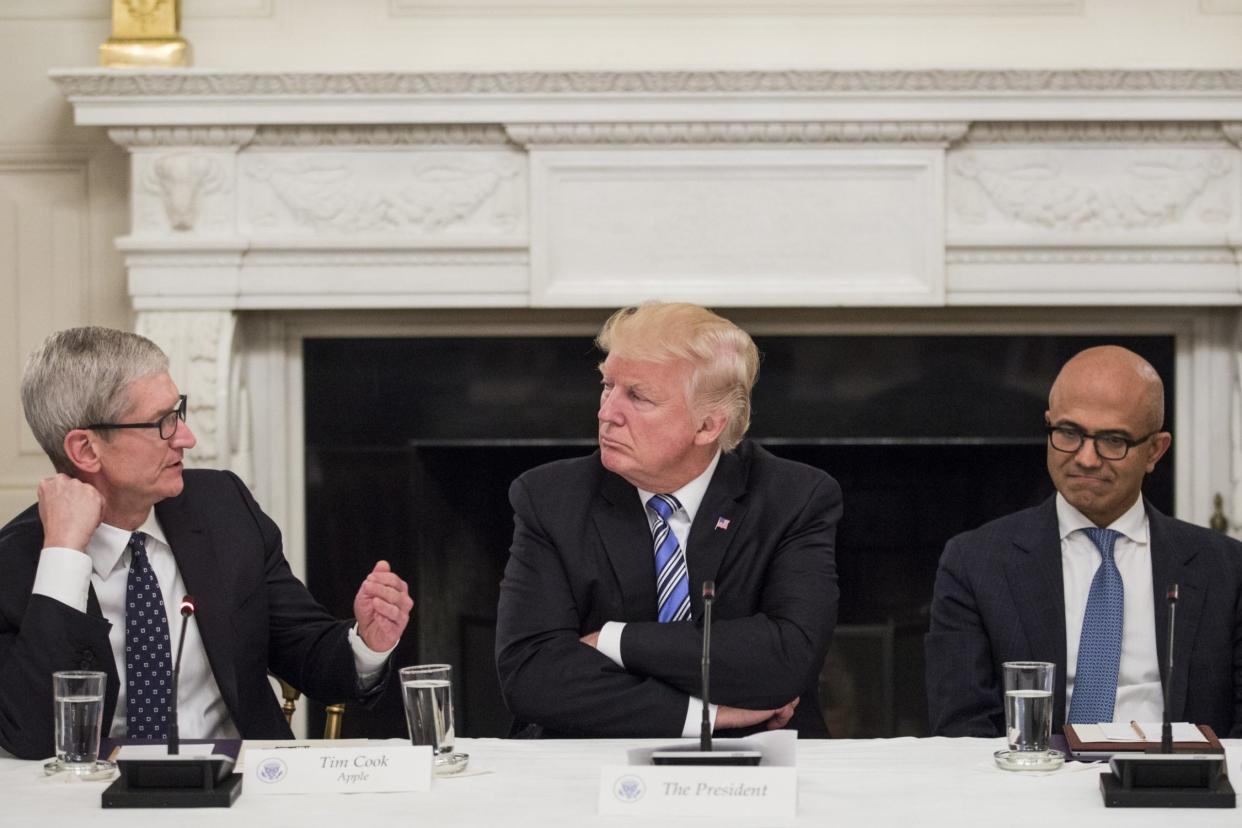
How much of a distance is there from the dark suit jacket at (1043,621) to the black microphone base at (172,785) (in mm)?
1163

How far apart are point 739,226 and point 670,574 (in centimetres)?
160

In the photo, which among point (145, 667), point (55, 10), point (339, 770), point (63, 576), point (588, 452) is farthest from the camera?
point (588, 452)

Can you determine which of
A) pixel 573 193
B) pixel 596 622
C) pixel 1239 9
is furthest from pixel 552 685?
pixel 1239 9

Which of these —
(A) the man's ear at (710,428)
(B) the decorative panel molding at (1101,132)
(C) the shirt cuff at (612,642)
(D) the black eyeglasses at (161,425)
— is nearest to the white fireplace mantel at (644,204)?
(B) the decorative panel molding at (1101,132)

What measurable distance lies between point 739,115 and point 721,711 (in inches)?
74.8

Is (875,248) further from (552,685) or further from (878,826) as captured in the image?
(878,826)

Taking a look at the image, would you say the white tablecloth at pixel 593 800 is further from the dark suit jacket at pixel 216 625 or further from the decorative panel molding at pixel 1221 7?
the decorative panel molding at pixel 1221 7

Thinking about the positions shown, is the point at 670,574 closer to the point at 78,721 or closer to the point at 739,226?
the point at 78,721

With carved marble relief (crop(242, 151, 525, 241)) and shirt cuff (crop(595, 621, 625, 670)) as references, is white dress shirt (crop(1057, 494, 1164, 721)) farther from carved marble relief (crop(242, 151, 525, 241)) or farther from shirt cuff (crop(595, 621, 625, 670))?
carved marble relief (crop(242, 151, 525, 241))

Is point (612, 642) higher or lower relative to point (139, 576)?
lower

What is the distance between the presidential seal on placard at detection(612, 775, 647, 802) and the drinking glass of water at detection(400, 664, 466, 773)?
0.87 ft

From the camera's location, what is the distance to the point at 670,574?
2.40 meters

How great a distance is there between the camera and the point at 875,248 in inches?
150

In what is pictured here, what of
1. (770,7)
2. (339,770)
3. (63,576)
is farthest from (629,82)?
(339,770)
